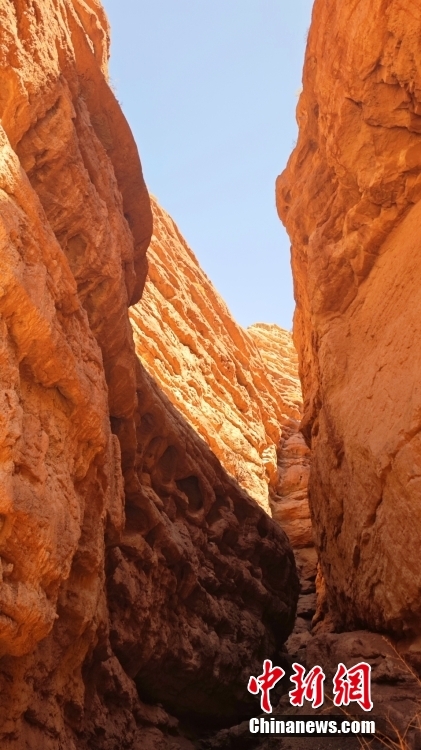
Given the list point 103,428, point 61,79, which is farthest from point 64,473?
point 61,79

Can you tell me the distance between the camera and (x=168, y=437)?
1092cm

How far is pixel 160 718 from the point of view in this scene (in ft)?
26.2

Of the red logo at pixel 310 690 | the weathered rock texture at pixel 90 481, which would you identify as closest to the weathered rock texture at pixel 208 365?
the weathered rock texture at pixel 90 481

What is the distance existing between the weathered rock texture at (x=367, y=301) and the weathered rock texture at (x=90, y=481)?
7.62 ft

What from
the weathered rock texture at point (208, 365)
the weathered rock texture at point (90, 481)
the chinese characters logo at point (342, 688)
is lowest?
the chinese characters logo at point (342, 688)

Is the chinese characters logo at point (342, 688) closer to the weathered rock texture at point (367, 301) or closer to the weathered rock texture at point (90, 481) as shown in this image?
the weathered rock texture at point (367, 301)

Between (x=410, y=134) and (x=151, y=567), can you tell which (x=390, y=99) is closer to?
(x=410, y=134)

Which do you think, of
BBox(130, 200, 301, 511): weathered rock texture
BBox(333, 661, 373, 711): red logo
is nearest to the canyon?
BBox(333, 661, 373, 711): red logo

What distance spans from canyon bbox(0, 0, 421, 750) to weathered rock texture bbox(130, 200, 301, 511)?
575 centimetres

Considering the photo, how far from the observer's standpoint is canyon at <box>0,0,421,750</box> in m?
5.26

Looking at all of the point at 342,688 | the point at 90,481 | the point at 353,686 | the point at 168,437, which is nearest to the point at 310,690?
the point at 342,688

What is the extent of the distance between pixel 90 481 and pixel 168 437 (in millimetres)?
4341

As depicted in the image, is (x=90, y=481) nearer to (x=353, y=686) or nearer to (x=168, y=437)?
(x=353, y=686)

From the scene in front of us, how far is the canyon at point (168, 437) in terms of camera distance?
5262 mm
